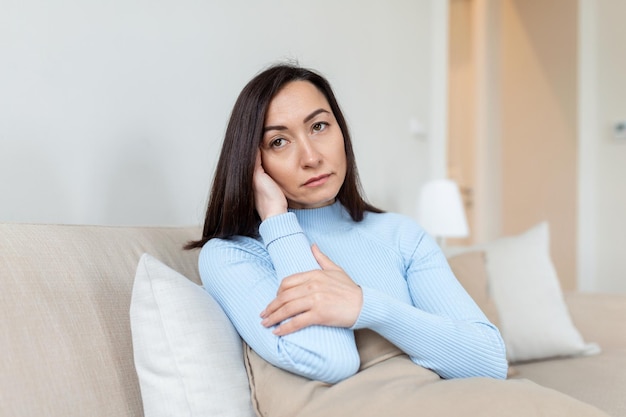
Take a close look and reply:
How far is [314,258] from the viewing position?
1.25 metres

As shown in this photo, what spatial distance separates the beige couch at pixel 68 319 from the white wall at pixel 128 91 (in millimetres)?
360

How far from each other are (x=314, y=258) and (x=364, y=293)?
0.46 ft

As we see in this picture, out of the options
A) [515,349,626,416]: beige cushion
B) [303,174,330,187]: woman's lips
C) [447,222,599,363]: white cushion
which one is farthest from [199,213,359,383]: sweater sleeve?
[447,222,599,363]: white cushion

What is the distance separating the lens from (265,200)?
1364 millimetres

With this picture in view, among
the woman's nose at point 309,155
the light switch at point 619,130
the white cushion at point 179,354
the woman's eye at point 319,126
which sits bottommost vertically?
the light switch at point 619,130

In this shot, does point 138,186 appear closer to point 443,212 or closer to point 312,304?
point 312,304

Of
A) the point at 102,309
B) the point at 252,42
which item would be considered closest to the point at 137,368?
the point at 102,309

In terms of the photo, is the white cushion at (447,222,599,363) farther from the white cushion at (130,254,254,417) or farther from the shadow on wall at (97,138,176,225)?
the white cushion at (130,254,254,417)

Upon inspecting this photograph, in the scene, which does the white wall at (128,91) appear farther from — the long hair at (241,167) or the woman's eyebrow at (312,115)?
the woman's eyebrow at (312,115)

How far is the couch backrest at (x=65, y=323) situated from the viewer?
3.21ft

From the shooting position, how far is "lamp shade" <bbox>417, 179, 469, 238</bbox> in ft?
9.68

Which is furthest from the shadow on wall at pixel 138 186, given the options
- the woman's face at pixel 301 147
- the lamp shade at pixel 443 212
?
the lamp shade at pixel 443 212

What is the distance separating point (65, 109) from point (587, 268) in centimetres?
365

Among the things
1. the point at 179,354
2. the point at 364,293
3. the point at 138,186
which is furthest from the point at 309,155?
the point at 138,186
